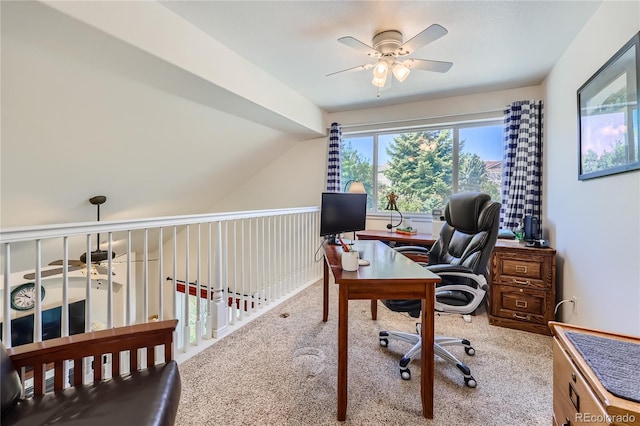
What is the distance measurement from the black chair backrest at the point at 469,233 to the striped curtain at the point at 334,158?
1.80 metres

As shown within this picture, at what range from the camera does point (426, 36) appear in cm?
175

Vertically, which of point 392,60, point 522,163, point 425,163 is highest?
point 392,60

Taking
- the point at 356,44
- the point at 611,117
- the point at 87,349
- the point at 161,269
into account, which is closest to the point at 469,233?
the point at 611,117

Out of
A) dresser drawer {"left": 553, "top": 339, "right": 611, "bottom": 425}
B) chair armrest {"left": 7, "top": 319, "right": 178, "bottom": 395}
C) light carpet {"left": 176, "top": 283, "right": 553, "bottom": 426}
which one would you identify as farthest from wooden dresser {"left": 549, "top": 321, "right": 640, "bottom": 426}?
chair armrest {"left": 7, "top": 319, "right": 178, "bottom": 395}

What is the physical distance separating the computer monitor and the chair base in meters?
0.86

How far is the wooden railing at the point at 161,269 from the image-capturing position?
142 cm

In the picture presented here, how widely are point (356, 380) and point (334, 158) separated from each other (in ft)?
9.29

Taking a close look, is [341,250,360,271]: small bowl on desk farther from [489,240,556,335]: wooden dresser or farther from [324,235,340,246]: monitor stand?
[489,240,556,335]: wooden dresser

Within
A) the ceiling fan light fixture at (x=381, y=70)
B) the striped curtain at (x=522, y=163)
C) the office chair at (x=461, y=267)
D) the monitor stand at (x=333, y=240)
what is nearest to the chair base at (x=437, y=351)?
the office chair at (x=461, y=267)

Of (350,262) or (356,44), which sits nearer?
(350,262)

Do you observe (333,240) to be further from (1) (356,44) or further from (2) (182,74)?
(2) (182,74)

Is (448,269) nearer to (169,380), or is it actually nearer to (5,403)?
(169,380)

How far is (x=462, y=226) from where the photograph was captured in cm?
216


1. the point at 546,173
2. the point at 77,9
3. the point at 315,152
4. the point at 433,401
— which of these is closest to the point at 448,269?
the point at 433,401
